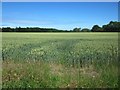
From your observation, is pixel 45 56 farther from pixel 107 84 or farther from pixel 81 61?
pixel 107 84

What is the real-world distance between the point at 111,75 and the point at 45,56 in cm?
204

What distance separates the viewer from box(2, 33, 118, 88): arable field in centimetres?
610

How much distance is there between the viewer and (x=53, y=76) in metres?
6.38

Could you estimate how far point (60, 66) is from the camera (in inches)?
271

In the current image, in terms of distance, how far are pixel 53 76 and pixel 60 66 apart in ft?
1.86

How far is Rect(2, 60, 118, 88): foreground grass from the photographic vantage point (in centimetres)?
603

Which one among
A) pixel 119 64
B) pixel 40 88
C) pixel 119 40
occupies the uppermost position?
pixel 119 40

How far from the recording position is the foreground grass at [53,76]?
603 cm

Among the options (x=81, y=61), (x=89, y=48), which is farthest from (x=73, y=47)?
(x=81, y=61)

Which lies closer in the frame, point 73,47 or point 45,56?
point 45,56

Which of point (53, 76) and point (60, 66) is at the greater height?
point (60, 66)

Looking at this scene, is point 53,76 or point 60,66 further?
point 60,66

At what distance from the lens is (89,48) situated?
8352 millimetres

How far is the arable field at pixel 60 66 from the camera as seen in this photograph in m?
6.10
